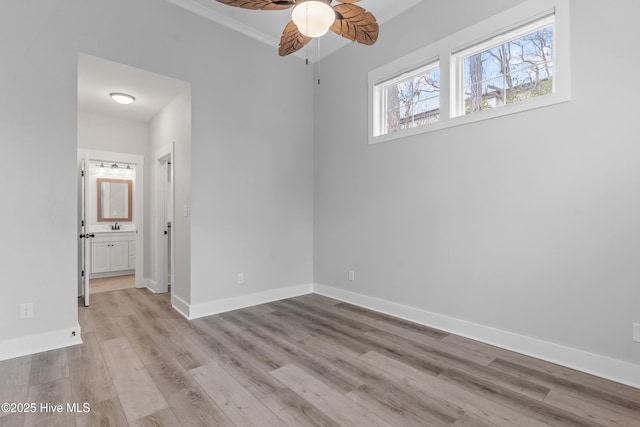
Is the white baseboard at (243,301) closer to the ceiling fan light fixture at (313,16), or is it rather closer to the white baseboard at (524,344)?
the white baseboard at (524,344)

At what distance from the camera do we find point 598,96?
232 centimetres

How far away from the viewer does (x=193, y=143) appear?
143 inches

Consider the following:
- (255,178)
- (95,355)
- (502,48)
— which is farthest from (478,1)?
(95,355)

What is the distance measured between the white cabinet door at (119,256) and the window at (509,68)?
20.3ft

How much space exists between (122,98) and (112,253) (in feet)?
10.8

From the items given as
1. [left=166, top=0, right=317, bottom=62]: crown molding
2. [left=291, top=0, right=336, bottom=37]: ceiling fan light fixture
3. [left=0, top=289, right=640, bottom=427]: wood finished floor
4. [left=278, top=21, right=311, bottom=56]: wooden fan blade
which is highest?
[left=166, top=0, right=317, bottom=62]: crown molding

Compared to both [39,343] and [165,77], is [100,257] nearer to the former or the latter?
[39,343]

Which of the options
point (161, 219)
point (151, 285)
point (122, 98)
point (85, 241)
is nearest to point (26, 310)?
point (85, 241)

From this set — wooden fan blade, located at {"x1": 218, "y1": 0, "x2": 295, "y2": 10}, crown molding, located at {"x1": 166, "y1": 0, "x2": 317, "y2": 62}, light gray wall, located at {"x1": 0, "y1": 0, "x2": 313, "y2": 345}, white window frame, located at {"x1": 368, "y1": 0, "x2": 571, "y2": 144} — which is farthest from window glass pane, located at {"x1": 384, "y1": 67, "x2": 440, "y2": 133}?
wooden fan blade, located at {"x1": 218, "y1": 0, "x2": 295, "y2": 10}

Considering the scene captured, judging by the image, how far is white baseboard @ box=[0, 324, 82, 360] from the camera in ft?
8.53

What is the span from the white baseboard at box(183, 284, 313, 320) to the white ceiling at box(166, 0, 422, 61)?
3218 millimetres

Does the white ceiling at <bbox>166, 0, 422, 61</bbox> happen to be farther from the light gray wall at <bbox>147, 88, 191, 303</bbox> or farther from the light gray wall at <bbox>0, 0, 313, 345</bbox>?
the light gray wall at <bbox>147, 88, 191, 303</bbox>

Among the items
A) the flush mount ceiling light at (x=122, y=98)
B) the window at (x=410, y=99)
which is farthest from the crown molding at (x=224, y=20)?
the window at (x=410, y=99)

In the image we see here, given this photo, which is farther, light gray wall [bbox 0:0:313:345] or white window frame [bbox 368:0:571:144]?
light gray wall [bbox 0:0:313:345]
